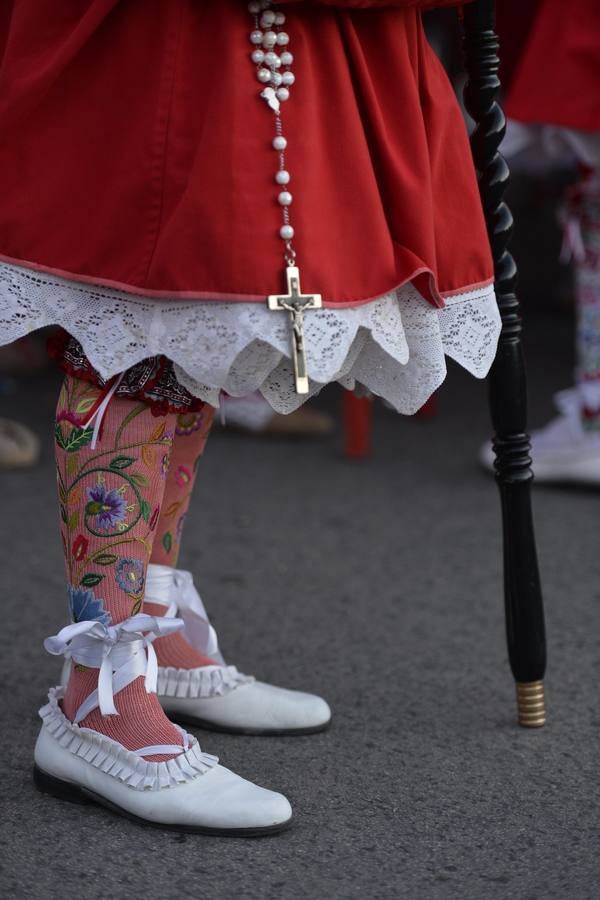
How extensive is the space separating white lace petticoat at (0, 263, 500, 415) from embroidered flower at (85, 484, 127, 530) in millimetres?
131

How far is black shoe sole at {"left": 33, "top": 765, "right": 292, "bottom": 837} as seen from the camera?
3.75ft

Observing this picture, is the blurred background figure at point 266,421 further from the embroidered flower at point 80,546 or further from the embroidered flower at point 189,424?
the embroidered flower at point 80,546

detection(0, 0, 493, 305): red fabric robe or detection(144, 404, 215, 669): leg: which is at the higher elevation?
detection(0, 0, 493, 305): red fabric robe

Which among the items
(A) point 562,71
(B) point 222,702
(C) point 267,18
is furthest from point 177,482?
(A) point 562,71

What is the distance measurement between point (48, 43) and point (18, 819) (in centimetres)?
73

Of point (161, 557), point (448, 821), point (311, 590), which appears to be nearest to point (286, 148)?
point (161, 557)

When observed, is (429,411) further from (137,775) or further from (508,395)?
(137,775)

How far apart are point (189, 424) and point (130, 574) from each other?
0.22 meters

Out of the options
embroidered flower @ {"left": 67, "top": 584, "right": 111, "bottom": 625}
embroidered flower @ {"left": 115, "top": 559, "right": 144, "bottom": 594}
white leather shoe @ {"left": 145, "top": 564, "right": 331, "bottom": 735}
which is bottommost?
white leather shoe @ {"left": 145, "top": 564, "right": 331, "bottom": 735}

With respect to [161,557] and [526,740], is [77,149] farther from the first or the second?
[526,740]

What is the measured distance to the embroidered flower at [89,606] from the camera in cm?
117

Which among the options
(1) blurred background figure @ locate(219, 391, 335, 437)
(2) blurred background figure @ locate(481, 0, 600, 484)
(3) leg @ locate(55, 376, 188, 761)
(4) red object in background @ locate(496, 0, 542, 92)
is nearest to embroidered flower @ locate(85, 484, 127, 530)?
(3) leg @ locate(55, 376, 188, 761)

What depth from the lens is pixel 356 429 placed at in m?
2.67

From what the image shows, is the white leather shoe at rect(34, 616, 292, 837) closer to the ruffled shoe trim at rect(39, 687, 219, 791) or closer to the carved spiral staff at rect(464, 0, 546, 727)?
the ruffled shoe trim at rect(39, 687, 219, 791)
